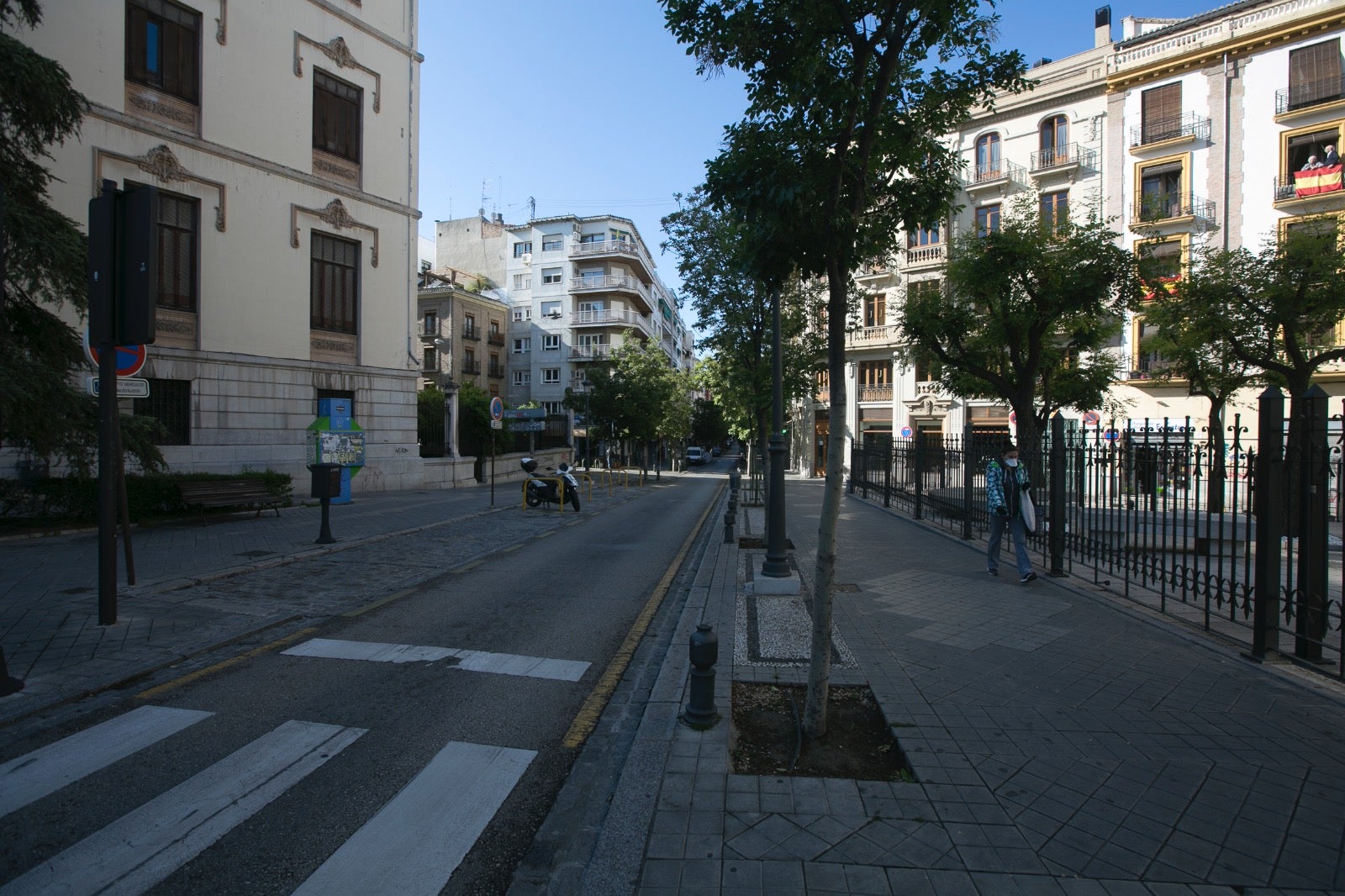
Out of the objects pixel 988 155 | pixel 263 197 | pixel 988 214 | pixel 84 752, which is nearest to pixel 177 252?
pixel 263 197

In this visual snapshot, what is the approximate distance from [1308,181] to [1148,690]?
103 ft

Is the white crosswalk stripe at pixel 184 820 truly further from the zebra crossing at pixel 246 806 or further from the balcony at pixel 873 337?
the balcony at pixel 873 337

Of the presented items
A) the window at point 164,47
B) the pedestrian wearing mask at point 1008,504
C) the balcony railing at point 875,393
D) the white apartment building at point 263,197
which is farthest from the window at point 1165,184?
the window at point 164,47

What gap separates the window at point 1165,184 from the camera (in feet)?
94.7

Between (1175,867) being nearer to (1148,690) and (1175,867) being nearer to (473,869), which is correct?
(1148,690)

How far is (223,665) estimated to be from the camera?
5391 millimetres

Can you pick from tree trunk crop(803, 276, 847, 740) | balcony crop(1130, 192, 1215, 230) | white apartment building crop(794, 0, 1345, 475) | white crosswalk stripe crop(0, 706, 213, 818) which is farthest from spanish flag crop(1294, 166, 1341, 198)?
white crosswalk stripe crop(0, 706, 213, 818)

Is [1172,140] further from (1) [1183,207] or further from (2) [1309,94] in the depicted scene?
(2) [1309,94]

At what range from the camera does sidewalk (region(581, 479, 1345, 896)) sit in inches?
110

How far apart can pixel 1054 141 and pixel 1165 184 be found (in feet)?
16.2

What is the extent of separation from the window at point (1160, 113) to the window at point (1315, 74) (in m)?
3.46

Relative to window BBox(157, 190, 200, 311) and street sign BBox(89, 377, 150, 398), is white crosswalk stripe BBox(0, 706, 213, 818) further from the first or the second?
window BBox(157, 190, 200, 311)

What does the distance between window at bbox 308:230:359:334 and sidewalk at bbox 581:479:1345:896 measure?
20.1 metres

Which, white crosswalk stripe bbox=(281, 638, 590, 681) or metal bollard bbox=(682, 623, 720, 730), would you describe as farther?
white crosswalk stripe bbox=(281, 638, 590, 681)
